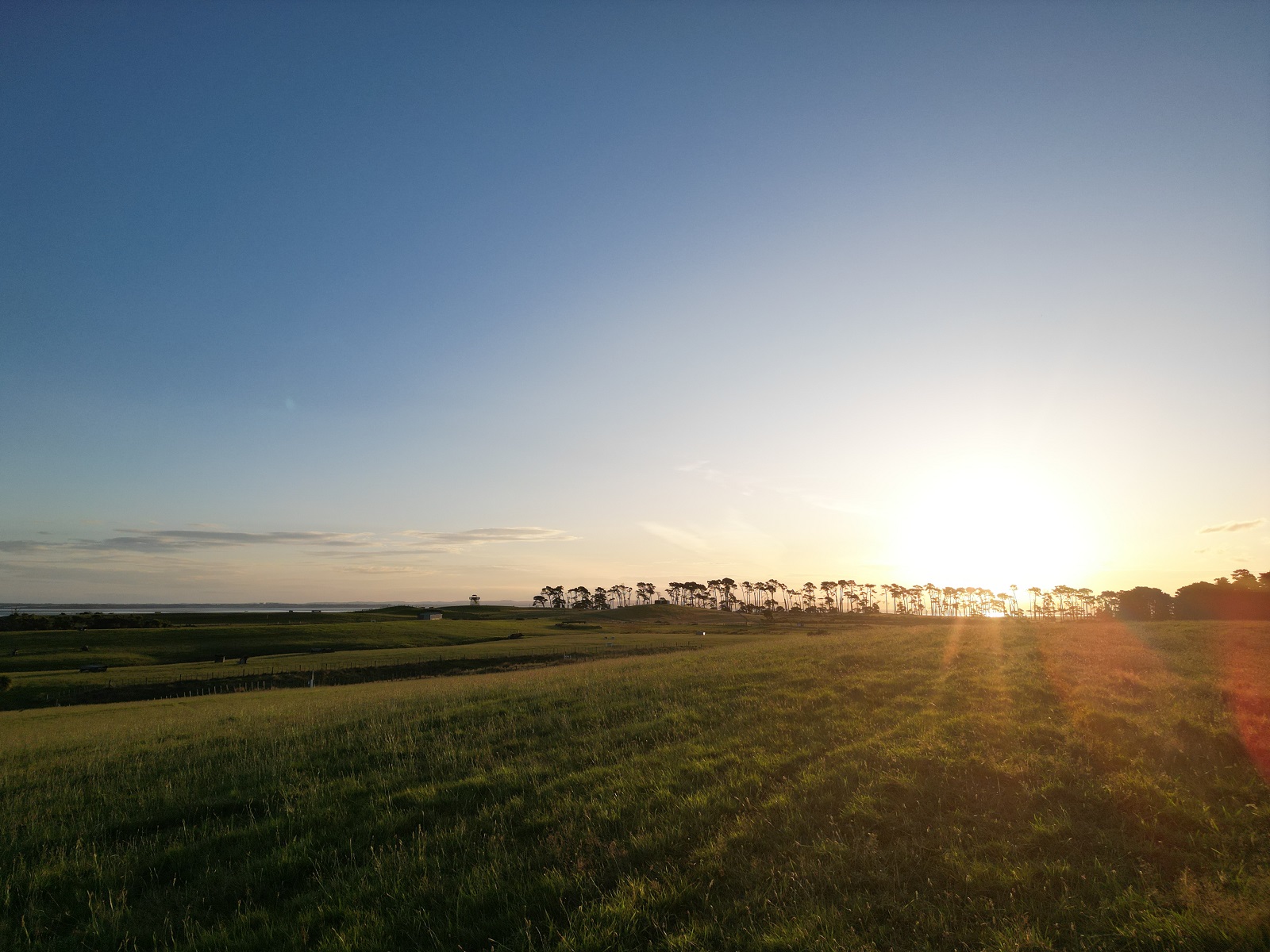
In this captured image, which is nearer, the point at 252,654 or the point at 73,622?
the point at 252,654

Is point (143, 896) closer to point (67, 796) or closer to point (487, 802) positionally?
point (487, 802)

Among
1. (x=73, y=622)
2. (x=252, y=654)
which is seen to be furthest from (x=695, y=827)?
(x=73, y=622)

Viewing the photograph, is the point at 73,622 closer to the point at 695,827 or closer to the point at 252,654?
the point at 252,654

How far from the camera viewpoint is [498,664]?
5644 centimetres

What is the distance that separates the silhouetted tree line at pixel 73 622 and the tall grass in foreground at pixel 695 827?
12885 cm

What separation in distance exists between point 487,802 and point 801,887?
18.7 ft

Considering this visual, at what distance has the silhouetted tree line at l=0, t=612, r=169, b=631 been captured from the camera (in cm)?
10650

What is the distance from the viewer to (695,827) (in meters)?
8.19

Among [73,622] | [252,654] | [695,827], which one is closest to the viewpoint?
[695,827]

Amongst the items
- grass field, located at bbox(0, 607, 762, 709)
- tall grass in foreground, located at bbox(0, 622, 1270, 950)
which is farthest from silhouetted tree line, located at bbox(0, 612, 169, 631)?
tall grass in foreground, located at bbox(0, 622, 1270, 950)

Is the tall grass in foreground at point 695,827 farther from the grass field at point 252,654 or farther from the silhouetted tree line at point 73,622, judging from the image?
the silhouetted tree line at point 73,622

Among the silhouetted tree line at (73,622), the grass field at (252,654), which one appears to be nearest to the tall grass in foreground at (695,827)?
the grass field at (252,654)

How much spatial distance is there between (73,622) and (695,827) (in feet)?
518

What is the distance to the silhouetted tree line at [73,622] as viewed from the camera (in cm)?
10650
